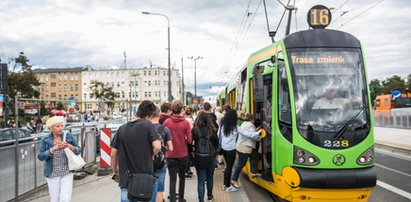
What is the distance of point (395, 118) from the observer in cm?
2750

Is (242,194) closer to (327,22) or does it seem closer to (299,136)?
(299,136)

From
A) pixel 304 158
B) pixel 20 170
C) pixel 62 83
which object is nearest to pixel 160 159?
pixel 304 158

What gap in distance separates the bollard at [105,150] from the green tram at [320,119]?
538 cm

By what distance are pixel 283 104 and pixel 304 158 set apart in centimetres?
108

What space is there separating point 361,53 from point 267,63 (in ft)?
5.86

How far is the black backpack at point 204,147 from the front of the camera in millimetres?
7109

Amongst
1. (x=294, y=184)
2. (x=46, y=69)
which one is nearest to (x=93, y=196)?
(x=294, y=184)

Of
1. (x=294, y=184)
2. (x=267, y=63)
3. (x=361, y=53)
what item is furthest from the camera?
(x=267, y=63)

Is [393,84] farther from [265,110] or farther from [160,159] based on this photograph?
[160,159]

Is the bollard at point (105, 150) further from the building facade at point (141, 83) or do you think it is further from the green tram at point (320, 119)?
the building facade at point (141, 83)

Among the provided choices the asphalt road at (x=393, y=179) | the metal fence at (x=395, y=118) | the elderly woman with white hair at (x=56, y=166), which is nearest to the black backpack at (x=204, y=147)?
the elderly woman with white hair at (x=56, y=166)

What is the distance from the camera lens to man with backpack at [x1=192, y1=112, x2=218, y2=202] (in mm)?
7109

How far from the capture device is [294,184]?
6.47 m

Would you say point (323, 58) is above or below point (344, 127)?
above
